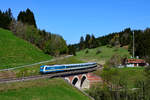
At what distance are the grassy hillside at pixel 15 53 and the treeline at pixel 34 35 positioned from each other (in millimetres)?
7318

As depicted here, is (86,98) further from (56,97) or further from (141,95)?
(141,95)

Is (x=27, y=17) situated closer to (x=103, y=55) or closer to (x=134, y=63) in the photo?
(x=103, y=55)

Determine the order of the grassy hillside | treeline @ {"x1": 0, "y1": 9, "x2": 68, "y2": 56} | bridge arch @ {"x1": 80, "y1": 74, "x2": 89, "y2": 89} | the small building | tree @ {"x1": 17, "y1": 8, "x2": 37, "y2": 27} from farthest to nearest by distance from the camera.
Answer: tree @ {"x1": 17, "y1": 8, "x2": 37, "y2": 27} → treeline @ {"x1": 0, "y1": 9, "x2": 68, "y2": 56} → the small building → the grassy hillside → bridge arch @ {"x1": 80, "y1": 74, "x2": 89, "y2": 89}

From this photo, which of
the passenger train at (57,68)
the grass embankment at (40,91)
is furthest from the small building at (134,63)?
the grass embankment at (40,91)

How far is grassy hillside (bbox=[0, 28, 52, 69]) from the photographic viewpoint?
231 ft

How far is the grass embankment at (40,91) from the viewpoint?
28547 millimetres

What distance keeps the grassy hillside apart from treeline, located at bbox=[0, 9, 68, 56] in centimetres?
732

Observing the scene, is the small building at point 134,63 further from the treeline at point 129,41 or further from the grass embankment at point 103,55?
the grass embankment at point 103,55

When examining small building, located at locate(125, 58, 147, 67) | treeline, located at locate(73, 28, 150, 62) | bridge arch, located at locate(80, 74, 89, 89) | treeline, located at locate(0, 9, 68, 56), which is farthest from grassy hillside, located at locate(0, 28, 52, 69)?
treeline, located at locate(73, 28, 150, 62)

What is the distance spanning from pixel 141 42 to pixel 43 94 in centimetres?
8002

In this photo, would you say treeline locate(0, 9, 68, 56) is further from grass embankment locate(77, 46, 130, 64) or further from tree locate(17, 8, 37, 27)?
grass embankment locate(77, 46, 130, 64)

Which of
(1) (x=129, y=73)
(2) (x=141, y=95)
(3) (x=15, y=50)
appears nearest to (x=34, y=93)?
(2) (x=141, y=95)

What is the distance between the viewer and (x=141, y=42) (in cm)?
10188

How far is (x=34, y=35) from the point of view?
102500mm
